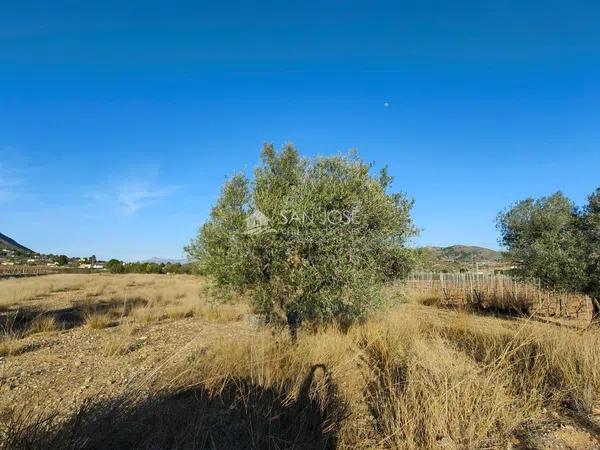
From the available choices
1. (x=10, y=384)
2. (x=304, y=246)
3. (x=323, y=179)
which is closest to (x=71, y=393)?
(x=10, y=384)

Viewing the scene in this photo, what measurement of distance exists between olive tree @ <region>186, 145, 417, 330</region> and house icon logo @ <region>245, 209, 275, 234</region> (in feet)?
0.07

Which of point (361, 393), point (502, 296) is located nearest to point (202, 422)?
point (361, 393)

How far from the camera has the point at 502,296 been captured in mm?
23844

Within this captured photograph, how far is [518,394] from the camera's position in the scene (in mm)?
5539

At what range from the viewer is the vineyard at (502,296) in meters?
19.0

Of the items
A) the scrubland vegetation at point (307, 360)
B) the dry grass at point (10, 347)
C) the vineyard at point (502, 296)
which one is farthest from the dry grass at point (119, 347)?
the vineyard at point (502, 296)

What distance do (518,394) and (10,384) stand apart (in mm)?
7945

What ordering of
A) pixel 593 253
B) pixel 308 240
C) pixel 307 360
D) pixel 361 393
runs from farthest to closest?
pixel 593 253 → pixel 308 240 → pixel 307 360 → pixel 361 393

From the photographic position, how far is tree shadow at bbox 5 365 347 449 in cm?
321

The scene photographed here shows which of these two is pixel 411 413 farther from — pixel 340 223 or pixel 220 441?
pixel 340 223

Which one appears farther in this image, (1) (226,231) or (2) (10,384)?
(1) (226,231)

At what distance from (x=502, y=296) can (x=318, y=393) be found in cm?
2245
